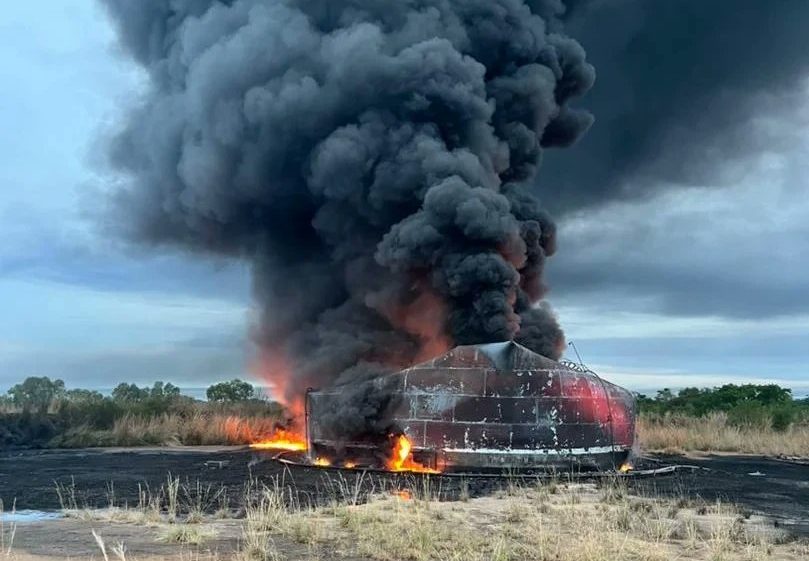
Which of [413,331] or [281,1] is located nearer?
[413,331]

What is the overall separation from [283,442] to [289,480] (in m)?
11.3

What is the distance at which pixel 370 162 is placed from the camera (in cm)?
2777

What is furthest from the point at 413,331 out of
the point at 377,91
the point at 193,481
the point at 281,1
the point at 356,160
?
the point at 281,1

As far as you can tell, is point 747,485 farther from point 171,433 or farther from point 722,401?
point 722,401

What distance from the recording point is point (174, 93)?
3600 cm

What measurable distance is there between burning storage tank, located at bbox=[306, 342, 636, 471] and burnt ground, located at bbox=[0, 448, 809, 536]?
4.90 feet

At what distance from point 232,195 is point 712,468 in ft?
62.0

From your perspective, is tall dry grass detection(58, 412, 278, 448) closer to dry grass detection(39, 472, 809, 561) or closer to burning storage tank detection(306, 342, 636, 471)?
burning storage tank detection(306, 342, 636, 471)

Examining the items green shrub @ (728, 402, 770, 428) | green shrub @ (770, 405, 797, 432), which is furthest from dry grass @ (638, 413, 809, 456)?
green shrub @ (770, 405, 797, 432)

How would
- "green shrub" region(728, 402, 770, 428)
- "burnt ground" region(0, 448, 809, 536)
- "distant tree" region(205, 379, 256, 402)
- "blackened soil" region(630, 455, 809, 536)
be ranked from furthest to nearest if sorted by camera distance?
"distant tree" region(205, 379, 256, 402)
"green shrub" region(728, 402, 770, 428)
"burnt ground" region(0, 448, 809, 536)
"blackened soil" region(630, 455, 809, 536)

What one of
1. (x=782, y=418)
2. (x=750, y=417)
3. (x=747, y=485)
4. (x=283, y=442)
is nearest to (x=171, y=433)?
(x=283, y=442)

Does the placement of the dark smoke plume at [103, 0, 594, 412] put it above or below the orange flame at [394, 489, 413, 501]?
above

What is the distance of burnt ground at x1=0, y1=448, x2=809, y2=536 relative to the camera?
1639 cm

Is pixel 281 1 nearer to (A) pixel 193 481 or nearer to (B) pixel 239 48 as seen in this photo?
(B) pixel 239 48
